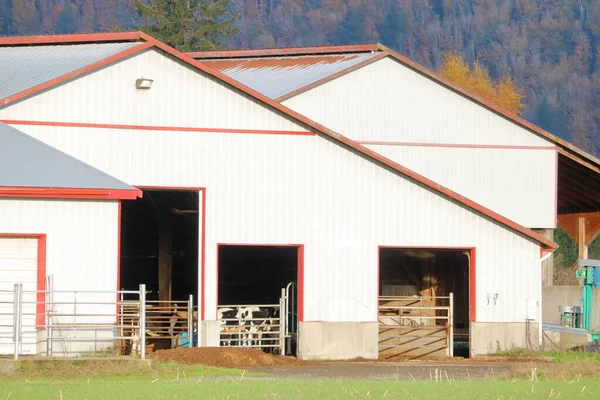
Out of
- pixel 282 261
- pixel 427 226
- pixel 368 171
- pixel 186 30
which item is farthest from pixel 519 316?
pixel 186 30

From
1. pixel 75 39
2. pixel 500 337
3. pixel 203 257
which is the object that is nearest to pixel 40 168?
pixel 203 257

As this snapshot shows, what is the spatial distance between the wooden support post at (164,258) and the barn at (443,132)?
17.3 feet

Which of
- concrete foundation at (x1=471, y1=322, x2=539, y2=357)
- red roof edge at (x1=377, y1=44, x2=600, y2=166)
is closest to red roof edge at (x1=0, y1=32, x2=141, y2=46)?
red roof edge at (x1=377, y1=44, x2=600, y2=166)

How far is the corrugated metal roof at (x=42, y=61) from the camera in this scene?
28.4 m

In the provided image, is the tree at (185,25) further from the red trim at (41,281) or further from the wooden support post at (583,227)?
the red trim at (41,281)

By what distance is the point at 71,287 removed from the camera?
2548 centimetres

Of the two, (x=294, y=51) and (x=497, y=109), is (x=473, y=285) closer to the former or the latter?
(x=497, y=109)

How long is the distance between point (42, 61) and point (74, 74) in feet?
12.4

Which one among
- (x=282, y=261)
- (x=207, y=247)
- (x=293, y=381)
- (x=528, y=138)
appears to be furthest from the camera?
(x=282, y=261)

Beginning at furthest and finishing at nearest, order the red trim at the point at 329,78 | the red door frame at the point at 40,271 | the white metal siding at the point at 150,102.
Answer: the red trim at the point at 329,78
the white metal siding at the point at 150,102
the red door frame at the point at 40,271

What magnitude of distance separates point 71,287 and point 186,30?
63.8 m

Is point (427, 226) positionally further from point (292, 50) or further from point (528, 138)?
point (292, 50)

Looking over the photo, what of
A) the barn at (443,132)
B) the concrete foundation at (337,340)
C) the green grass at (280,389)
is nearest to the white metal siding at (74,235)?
the green grass at (280,389)

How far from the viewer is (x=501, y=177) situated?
123 feet
